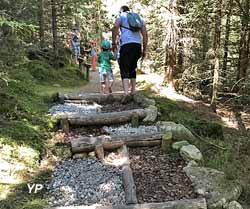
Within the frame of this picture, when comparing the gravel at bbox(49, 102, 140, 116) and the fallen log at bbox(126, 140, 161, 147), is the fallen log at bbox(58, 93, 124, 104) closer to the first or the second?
the gravel at bbox(49, 102, 140, 116)

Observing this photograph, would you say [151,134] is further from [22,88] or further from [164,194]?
[22,88]

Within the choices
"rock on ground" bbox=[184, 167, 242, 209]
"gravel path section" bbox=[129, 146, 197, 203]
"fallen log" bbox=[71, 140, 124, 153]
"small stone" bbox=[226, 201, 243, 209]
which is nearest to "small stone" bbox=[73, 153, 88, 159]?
"fallen log" bbox=[71, 140, 124, 153]

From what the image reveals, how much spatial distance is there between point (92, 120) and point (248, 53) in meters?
9.18

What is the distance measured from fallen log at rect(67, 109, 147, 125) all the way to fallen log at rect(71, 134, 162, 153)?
1.05 m

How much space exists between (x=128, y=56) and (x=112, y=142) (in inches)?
113

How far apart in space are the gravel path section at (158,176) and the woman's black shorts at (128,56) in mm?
2657

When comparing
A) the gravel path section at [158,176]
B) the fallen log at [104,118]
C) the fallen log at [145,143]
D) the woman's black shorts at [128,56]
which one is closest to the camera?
the gravel path section at [158,176]

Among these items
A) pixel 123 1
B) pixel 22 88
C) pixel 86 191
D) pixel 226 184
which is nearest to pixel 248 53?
pixel 123 1

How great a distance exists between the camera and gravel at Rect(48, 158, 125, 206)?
4.75 meters

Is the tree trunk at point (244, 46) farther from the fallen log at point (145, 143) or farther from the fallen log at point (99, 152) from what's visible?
the fallen log at point (99, 152)

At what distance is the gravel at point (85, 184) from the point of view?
475cm

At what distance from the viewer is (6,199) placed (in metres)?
4.62

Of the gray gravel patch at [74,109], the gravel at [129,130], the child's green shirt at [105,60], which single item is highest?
the child's green shirt at [105,60]

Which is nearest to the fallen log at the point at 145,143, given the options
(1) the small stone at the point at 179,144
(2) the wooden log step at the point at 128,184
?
(1) the small stone at the point at 179,144
